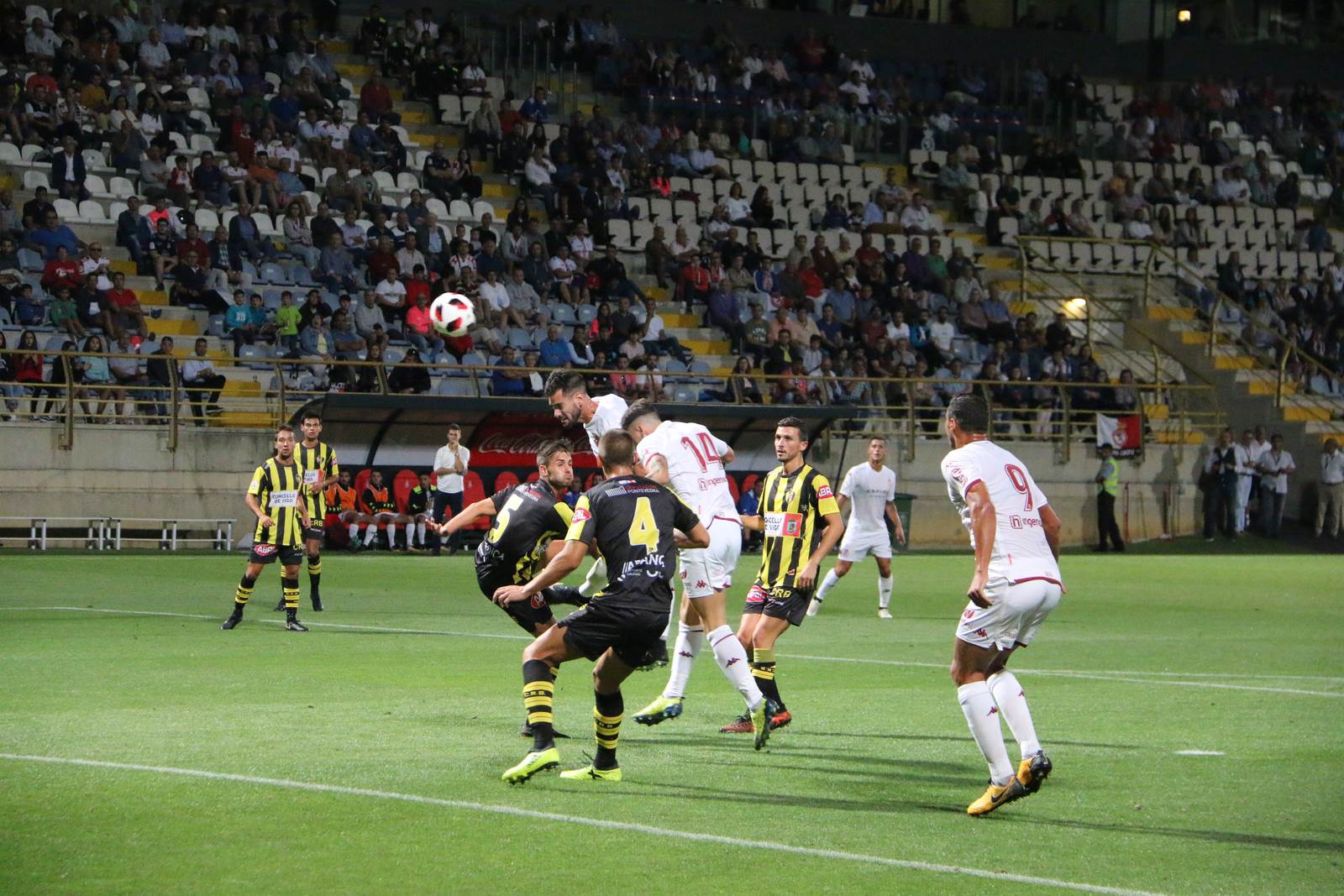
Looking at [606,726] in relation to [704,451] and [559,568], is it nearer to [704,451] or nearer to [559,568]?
[559,568]

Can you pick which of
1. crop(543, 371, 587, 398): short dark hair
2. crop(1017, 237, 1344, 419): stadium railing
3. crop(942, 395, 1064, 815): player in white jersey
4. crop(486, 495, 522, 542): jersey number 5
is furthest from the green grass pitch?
crop(1017, 237, 1344, 419): stadium railing

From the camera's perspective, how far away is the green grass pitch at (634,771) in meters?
6.99

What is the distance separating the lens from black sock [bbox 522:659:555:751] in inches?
357

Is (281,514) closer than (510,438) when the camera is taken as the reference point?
Yes

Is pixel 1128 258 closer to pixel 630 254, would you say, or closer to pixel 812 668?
pixel 630 254

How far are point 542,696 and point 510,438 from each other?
21.0 meters

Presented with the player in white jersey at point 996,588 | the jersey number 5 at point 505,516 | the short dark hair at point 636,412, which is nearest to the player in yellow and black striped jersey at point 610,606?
the short dark hair at point 636,412

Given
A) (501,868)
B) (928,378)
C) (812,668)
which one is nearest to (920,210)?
(928,378)

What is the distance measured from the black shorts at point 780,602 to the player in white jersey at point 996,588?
3.14m

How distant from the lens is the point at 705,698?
12773 millimetres

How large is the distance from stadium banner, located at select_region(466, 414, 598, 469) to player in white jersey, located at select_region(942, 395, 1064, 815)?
21.1 metres

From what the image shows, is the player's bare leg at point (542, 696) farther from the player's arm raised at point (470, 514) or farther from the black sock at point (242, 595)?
the black sock at point (242, 595)

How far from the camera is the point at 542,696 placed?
9148 millimetres

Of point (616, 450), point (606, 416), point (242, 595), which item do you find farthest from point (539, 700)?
point (242, 595)
